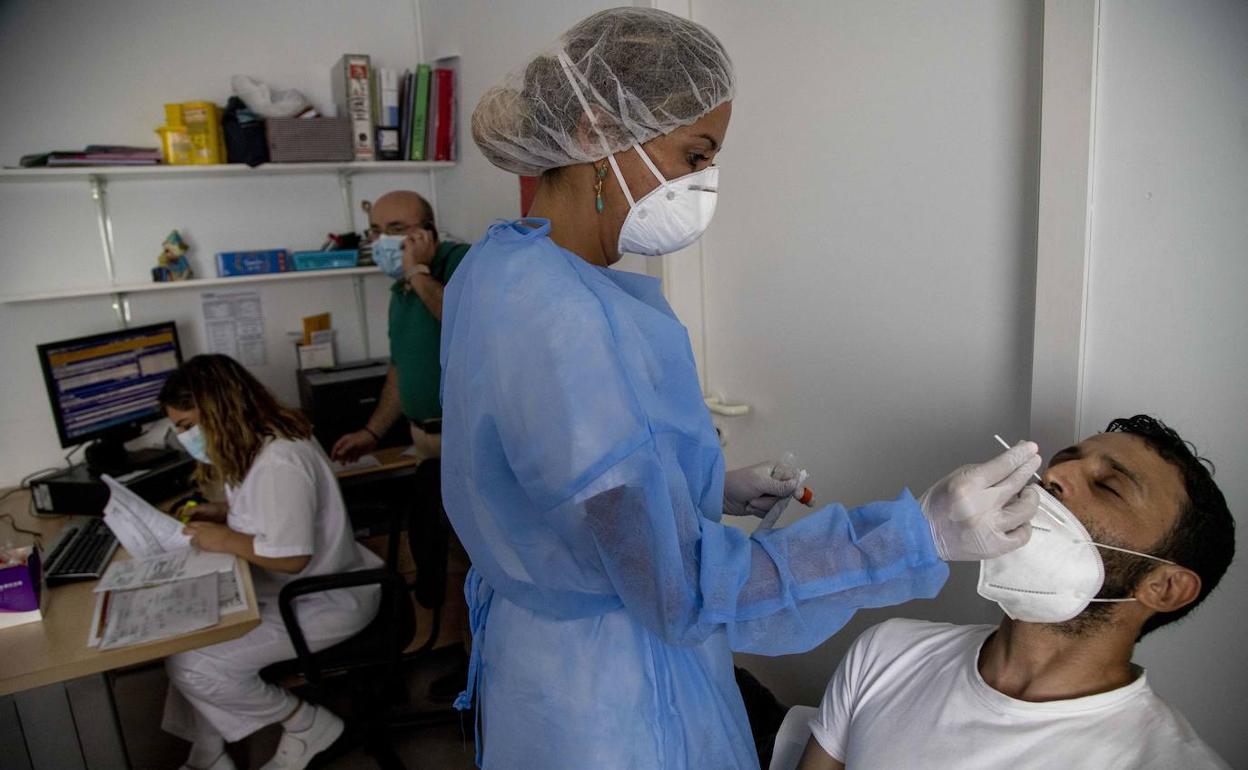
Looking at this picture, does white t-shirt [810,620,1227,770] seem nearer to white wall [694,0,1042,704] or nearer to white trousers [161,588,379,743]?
white wall [694,0,1042,704]

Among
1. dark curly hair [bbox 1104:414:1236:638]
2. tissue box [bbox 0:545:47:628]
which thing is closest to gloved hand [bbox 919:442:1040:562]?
dark curly hair [bbox 1104:414:1236:638]

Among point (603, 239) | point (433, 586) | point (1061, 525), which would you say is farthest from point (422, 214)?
point (1061, 525)

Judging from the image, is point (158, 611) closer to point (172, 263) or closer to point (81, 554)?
point (81, 554)

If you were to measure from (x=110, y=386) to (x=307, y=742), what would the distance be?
1.44 metres

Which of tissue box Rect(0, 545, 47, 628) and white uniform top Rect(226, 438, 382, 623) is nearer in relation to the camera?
tissue box Rect(0, 545, 47, 628)

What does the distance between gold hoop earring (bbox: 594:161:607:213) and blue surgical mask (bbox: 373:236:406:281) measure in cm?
184

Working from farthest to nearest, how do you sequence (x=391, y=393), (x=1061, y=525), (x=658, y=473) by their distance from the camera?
1. (x=391, y=393)
2. (x=1061, y=525)
3. (x=658, y=473)

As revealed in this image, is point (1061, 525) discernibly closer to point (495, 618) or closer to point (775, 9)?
point (495, 618)

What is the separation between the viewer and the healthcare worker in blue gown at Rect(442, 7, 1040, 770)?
814mm

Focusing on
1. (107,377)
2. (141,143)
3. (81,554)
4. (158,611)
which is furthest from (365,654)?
(141,143)

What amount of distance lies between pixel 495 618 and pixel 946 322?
936mm

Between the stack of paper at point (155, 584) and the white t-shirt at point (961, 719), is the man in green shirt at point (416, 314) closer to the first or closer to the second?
the stack of paper at point (155, 584)

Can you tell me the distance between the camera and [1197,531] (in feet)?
3.17

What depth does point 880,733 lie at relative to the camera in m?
1.12
